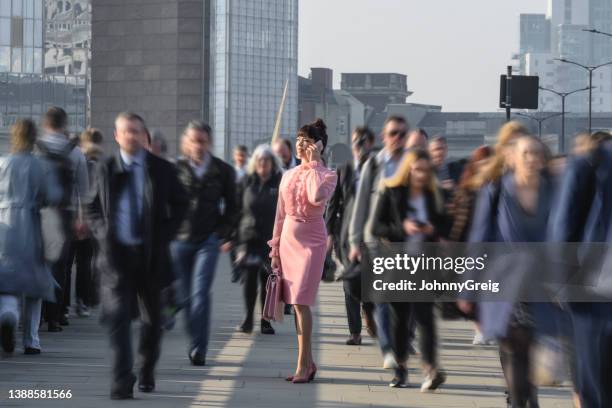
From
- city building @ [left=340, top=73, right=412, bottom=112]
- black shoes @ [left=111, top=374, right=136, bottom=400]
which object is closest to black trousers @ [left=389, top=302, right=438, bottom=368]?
black shoes @ [left=111, top=374, right=136, bottom=400]

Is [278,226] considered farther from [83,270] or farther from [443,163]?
[83,270]

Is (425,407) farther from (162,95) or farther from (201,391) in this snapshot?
(162,95)

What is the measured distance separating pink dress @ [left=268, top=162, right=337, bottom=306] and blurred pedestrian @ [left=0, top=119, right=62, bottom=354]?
1857 millimetres

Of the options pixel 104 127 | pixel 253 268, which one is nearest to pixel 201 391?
pixel 253 268

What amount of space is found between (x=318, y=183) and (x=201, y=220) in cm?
156

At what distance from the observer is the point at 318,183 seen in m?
9.70

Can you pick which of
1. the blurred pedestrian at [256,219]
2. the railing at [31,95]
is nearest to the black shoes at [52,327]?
the blurred pedestrian at [256,219]

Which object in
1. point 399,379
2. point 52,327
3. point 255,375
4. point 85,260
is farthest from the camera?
point 85,260

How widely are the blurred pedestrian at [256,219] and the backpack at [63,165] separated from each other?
88.2 inches

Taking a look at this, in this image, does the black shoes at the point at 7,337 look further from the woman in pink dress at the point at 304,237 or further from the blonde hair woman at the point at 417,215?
the blonde hair woman at the point at 417,215

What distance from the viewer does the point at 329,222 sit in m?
12.0

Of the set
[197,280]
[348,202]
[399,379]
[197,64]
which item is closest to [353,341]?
[348,202]

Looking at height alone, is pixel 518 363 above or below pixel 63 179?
below

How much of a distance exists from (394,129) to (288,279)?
1.25 m
